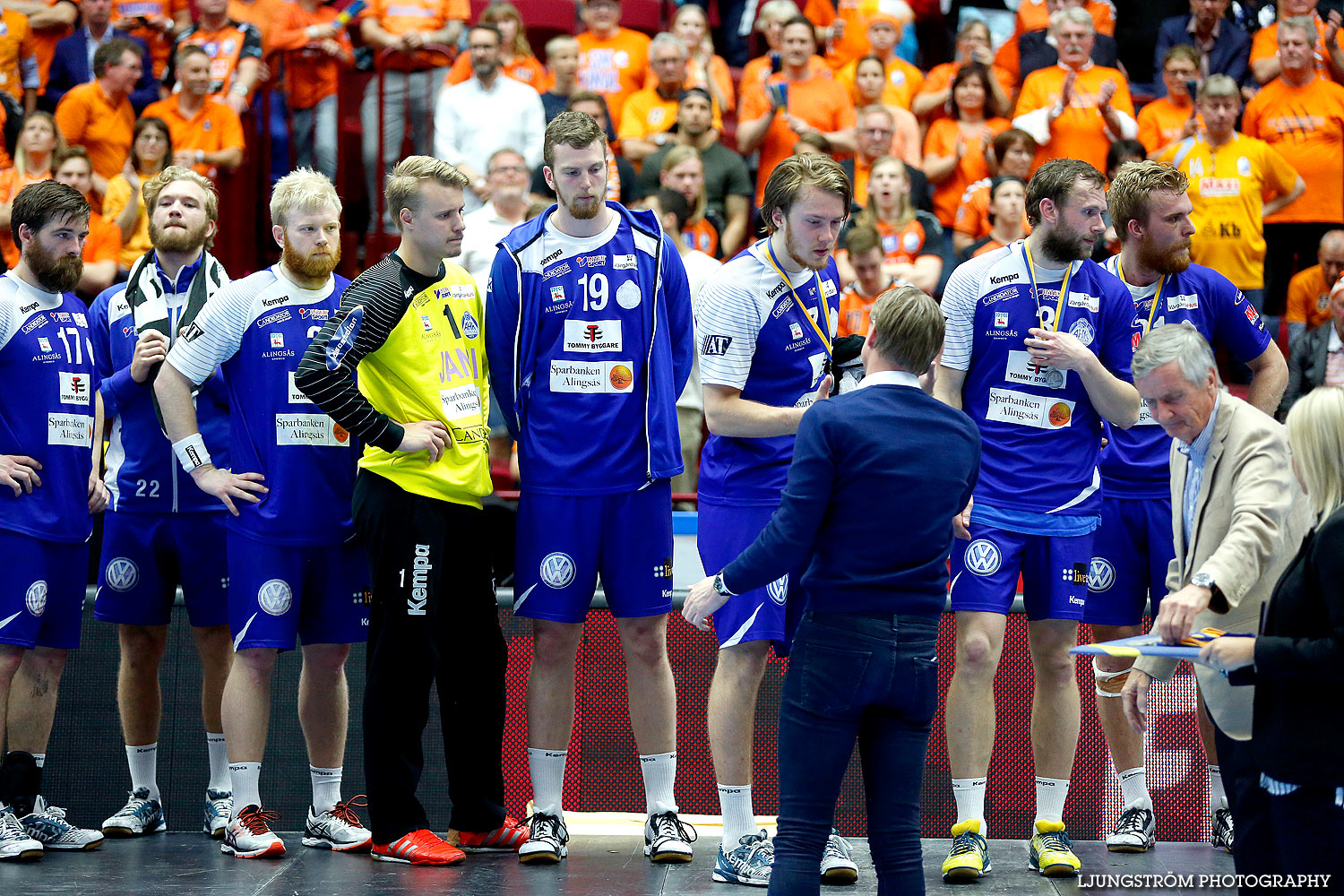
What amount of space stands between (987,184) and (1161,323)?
4800 millimetres

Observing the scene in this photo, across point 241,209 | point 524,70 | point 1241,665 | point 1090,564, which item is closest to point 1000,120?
point 524,70

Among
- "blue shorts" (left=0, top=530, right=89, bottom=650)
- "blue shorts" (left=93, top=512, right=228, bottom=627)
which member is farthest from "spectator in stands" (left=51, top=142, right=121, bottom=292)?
"blue shorts" (left=0, top=530, right=89, bottom=650)

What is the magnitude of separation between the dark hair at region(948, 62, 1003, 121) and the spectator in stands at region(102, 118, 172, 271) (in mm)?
5632

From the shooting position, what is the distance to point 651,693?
16.5ft

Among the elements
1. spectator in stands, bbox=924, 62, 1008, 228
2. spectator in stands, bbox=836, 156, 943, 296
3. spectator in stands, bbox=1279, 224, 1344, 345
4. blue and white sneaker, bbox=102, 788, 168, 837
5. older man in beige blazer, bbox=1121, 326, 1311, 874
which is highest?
spectator in stands, bbox=924, 62, 1008, 228

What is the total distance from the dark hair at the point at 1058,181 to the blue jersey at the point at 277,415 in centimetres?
252

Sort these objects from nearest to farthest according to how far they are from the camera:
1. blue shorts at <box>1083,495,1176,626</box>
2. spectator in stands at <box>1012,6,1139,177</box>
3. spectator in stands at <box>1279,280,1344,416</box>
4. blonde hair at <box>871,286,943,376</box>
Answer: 1. blonde hair at <box>871,286,943,376</box>
2. blue shorts at <box>1083,495,1176,626</box>
3. spectator in stands at <box>1279,280,1344,416</box>
4. spectator in stands at <box>1012,6,1139,177</box>

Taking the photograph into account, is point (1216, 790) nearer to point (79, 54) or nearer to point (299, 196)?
point (299, 196)

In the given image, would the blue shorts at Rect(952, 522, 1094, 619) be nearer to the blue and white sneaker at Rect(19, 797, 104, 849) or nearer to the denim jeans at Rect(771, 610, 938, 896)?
the denim jeans at Rect(771, 610, 938, 896)

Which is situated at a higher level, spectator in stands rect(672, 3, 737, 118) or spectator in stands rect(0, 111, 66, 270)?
spectator in stands rect(672, 3, 737, 118)

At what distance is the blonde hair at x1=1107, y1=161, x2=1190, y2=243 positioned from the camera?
518 cm

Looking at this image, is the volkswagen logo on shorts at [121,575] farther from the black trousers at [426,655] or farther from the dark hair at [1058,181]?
the dark hair at [1058,181]

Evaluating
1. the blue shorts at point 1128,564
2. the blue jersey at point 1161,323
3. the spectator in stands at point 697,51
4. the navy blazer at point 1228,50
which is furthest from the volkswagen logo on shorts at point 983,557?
the navy blazer at point 1228,50

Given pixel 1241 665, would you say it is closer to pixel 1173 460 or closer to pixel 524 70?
pixel 1173 460
